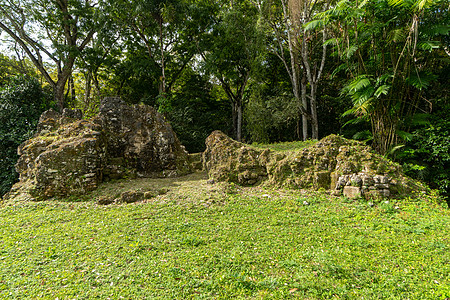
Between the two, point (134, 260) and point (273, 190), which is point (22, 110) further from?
point (273, 190)

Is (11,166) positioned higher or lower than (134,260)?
higher

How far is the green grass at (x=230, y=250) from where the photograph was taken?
268 centimetres

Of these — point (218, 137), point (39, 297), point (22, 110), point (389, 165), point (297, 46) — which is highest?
point (297, 46)

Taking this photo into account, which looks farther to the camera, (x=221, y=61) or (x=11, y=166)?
(x=221, y=61)

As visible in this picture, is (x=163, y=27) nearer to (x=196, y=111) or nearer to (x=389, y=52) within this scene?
(x=196, y=111)

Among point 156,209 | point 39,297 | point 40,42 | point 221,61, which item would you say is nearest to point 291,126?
point 221,61

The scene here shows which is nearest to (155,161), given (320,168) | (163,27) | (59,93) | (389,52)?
(320,168)

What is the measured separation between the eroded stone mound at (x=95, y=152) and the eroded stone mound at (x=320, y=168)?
2.28 metres

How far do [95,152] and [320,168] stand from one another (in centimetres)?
700

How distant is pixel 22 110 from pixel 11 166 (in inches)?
105

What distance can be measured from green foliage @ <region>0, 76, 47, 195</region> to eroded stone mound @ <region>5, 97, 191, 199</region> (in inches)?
65.2

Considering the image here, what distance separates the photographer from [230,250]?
3.47m

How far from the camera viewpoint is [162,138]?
8562mm

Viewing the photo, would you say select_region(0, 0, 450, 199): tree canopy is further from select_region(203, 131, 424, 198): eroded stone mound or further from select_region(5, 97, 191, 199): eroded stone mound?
select_region(5, 97, 191, 199): eroded stone mound
